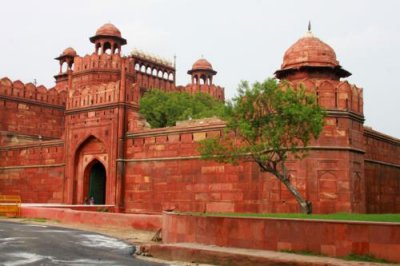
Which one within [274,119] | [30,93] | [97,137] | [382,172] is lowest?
[382,172]

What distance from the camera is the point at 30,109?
2947 centimetres

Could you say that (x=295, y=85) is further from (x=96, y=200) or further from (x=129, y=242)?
(x=96, y=200)

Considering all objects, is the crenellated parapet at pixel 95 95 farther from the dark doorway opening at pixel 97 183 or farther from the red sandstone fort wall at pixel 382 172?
the red sandstone fort wall at pixel 382 172

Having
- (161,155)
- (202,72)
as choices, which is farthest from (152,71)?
(161,155)

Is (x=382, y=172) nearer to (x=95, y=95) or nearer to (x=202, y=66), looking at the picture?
(x=95, y=95)

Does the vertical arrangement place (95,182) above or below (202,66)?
below

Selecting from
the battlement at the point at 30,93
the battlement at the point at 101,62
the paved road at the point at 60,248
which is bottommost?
the paved road at the point at 60,248

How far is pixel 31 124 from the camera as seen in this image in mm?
29453

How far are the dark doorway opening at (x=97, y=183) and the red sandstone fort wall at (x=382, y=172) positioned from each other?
12149 millimetres

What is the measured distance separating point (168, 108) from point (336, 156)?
16701 millimetres

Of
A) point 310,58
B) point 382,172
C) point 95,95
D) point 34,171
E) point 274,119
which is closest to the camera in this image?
point 274,119

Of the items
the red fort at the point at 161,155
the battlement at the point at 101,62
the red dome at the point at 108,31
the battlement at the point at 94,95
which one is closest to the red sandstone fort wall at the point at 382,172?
the red fort at the point at 161,155

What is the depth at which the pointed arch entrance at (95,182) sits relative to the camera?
23.6 metres

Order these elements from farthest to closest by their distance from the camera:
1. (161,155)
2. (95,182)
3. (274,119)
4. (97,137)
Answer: (95,182) < (97,137) < (161,155) < (274,119)
